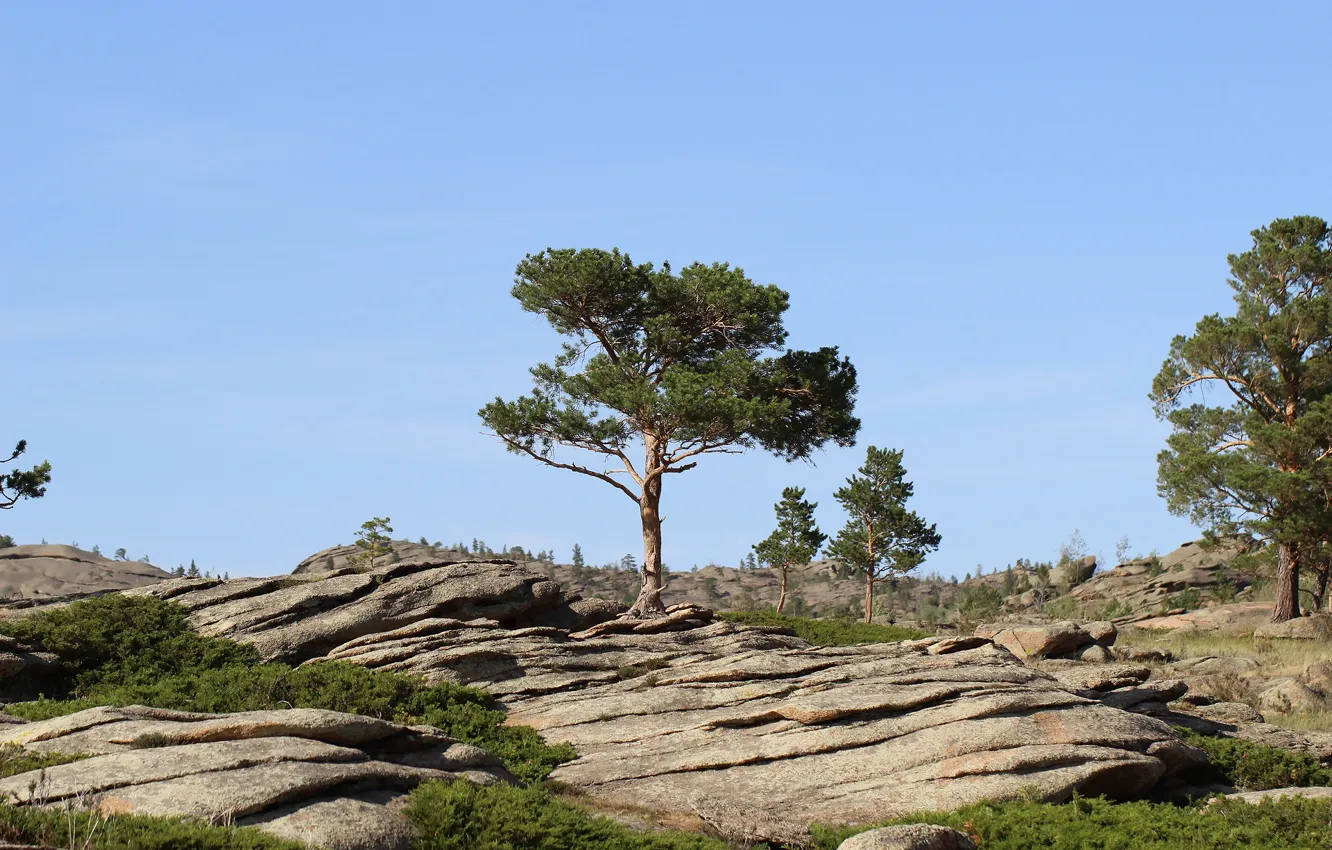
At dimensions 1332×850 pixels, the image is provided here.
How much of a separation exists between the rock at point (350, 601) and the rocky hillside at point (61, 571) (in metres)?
38.6

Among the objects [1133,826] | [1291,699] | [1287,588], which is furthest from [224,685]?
[1287,588]

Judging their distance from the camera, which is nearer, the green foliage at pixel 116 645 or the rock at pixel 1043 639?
the green foliage at pixel 116 645

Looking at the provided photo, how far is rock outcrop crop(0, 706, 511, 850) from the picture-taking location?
1219 centimetres

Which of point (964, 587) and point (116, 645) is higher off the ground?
point (964, 587)

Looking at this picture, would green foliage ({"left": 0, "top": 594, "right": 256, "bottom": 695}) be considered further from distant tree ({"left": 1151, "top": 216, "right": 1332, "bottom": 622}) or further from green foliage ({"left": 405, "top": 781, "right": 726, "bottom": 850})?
distant tree ({"left": 1151, "top": 216, "right": 1332, "bottom": 622})

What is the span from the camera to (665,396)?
106 feet

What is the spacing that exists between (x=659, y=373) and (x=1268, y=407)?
25495mm

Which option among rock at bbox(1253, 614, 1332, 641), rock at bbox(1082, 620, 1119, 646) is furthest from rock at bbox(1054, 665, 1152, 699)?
rock at bbox(1253, 614, 1332, 641)

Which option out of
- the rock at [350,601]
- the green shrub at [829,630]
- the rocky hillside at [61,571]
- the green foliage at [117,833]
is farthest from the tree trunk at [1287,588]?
the rocky hillside at [61,571]

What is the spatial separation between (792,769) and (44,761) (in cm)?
1031

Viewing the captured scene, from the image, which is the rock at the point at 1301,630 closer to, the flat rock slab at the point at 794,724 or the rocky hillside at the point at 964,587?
the rocky hillside at the point at 964,587

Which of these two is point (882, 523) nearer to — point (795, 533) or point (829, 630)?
point (795, 533)

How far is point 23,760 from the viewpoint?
13180mm

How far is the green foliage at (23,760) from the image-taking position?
1294 cm
